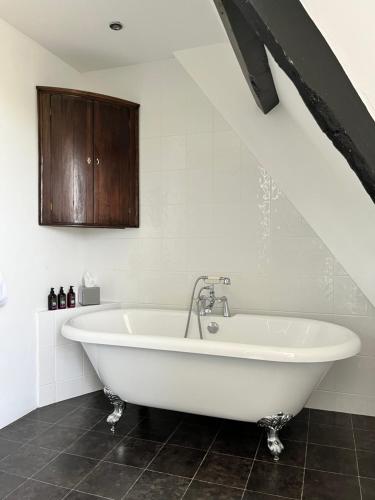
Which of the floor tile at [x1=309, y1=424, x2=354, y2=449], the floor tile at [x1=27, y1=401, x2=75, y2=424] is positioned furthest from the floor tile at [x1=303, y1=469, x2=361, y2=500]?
the floor tile at [x1=27, y1=401, x2=75, y2=424]

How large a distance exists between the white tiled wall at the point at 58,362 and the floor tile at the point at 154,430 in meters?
0.71

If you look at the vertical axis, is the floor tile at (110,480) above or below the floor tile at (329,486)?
above

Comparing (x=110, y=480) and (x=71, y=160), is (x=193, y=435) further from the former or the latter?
(x=71, y=160)

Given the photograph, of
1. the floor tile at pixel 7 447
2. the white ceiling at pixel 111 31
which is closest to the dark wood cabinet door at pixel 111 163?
the white ceiling at pixel 111 31

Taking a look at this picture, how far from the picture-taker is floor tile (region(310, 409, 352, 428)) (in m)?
2.60

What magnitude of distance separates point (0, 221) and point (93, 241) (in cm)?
93

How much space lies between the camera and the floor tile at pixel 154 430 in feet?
7.88

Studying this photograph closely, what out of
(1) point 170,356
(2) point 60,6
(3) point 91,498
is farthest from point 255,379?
(2) point 60,6

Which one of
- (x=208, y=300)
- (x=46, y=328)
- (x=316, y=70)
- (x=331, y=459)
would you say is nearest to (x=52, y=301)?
(x=46, y=328)

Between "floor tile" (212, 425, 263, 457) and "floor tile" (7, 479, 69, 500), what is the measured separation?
2.81 ft

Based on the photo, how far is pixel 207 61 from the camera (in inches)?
118

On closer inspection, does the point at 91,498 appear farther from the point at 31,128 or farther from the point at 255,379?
the point at 31,128

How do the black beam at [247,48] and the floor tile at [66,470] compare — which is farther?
the floor tile at [66,470]

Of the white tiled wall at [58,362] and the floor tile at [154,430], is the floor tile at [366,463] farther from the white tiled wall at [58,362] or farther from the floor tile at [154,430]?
the white tiled wall at [58,362]
